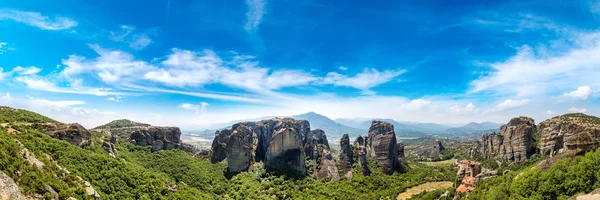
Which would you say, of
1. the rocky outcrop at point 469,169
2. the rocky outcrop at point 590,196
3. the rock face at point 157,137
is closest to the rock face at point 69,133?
the rock face at point 157,137

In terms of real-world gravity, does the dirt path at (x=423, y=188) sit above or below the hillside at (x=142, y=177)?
below

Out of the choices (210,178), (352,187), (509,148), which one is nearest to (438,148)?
(509,148)

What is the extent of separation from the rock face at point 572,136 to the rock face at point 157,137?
6998 centimetres

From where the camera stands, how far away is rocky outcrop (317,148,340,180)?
65.8 metres

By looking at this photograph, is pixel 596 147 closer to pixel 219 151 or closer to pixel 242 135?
pixel 242 135

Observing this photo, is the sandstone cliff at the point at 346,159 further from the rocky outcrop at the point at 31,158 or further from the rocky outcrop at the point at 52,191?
the rocky outcrop at the point at 52,191

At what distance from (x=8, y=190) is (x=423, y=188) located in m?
66.3

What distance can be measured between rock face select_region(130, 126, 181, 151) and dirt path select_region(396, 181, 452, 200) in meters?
53.1

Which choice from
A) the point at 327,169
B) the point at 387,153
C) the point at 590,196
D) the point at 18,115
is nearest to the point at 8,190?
the point at 590,196

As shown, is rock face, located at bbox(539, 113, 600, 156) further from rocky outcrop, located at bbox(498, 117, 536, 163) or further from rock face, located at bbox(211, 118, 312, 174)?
rock face, located at bbox(211, 118, 312, 174)

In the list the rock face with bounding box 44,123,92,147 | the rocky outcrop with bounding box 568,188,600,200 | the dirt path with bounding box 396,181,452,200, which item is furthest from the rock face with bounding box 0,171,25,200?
the dirt path with bounding box 396,181,452,200

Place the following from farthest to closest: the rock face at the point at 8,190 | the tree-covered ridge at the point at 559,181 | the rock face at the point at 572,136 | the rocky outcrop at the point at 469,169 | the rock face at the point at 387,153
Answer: the rock face at the point at 387,153
the rocky outcrop at the point at 469,169
the rock face at the point at 572,136
the tree-covered ridge at the point at 559,181
the rock face at the point at 8,190

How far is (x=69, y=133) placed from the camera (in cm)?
3972

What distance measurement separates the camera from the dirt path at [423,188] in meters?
57.8
